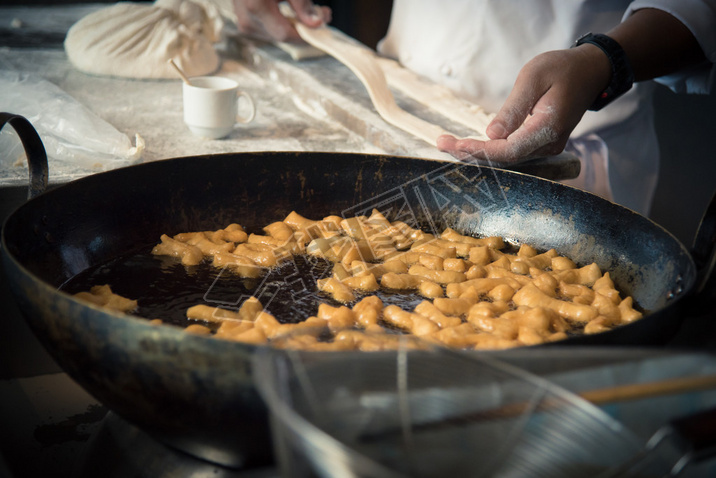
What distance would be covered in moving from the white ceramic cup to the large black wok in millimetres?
456

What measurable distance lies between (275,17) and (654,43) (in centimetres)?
152

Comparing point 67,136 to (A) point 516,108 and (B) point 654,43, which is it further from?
(B) point 654,43

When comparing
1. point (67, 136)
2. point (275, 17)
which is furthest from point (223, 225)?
point (275, 17)

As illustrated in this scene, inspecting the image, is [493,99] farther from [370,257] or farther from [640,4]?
[370,257]

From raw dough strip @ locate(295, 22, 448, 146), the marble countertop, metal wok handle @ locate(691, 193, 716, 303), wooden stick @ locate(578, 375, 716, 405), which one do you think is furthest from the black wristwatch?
wooden stick @ locate(578, 375, 716, 405)

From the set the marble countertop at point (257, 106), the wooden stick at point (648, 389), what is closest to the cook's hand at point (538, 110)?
the marble countertop at point (257, 106)

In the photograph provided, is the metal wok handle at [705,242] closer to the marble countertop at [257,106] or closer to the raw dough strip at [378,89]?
the marble countertop at [257,106]

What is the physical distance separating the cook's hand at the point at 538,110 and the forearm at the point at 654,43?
0.20 m

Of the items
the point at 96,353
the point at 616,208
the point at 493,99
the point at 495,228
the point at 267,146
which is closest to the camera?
A: the point at 96,353

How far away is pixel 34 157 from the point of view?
1.21m

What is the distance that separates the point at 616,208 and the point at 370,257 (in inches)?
20.2

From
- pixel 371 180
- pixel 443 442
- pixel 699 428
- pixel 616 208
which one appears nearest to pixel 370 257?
pixel 371 180

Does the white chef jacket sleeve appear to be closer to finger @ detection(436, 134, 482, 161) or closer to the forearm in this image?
the forearm

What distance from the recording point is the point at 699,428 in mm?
552
